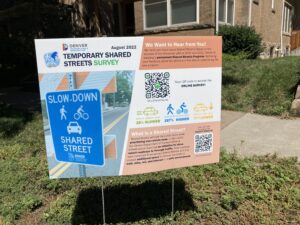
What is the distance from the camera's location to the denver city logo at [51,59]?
271 centimetres

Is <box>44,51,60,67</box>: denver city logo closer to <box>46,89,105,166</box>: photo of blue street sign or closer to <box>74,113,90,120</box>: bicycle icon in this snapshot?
<box>46,89,105,166</box>: photo of blue street sign

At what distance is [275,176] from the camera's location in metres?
4.16

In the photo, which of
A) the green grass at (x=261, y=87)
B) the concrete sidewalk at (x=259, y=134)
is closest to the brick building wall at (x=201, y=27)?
the green grass at (x=261, y=87)

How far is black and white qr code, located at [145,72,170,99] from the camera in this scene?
2893 mm

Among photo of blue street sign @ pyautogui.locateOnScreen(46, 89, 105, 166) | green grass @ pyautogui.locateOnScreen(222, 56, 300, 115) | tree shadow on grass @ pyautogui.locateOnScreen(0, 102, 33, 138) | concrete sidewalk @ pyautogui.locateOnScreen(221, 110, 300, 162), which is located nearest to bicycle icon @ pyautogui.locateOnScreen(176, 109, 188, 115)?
photo of blue street sign @ pyautogui.locateOnScreen(46, 89, 105, 166)

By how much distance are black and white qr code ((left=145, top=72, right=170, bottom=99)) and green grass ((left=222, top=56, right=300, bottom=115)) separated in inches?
185

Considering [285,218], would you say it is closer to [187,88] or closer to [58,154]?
[187,88]

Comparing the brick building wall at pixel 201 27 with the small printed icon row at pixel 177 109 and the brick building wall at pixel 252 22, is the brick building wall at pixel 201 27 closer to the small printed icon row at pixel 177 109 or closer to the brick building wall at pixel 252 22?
the brick building wall at pixel 252 22

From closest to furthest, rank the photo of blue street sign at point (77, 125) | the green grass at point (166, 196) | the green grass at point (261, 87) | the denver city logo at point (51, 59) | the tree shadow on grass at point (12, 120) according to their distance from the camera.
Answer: the denver city logo at point (51, 59) < the photo of blue street sign at point (77, 125) < the green grass at point (166, 196) < the tree shadow on grass at point (12, 120) < the green grass at point (261, 87)

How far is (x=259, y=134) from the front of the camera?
229 inches

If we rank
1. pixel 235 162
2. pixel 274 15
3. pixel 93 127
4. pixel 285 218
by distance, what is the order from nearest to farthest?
pixel 93 127 < pixel 285 218 < pixel 235 162 < pixel 274 15

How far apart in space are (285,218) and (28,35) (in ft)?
47.1

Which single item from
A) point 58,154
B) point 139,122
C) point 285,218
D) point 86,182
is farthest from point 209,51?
point 86,182

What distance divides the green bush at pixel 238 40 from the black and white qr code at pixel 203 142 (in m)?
10.3
